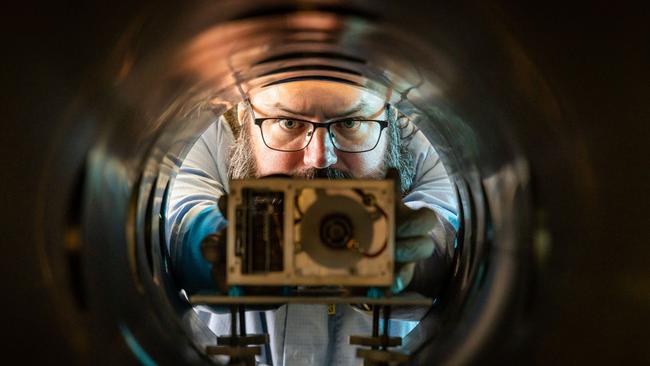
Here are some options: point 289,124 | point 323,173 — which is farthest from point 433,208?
point 289,124

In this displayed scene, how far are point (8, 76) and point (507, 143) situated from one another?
622 mm

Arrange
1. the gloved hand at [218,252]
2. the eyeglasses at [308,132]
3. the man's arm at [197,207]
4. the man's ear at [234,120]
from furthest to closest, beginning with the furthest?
1. the man's ear at [234,120]
2. the eyeglasses at [308,132]
3. the man's arm at [197,207]
4. the gloved hand at [218,252]

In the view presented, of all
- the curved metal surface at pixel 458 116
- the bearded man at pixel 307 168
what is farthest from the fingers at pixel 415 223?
the bearded man at pixel 307 168

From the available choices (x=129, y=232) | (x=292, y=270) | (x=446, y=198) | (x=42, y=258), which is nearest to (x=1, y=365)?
(x=42, y=258)

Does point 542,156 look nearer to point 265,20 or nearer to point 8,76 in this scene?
point 265,20

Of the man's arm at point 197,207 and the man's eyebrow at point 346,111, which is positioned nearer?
the man's arm at point 197,207

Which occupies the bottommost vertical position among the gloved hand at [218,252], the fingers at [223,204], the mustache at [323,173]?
the gloved hand at [218,252]

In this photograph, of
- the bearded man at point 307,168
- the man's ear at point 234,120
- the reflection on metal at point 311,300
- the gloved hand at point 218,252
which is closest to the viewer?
the reflection on metal at point 311,300

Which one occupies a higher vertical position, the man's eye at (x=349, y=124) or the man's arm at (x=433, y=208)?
the man's eye at (x=349, y=124)

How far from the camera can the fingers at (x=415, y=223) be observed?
1.25m

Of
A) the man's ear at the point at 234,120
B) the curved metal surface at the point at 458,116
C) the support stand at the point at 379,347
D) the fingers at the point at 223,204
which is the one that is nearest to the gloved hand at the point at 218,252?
the fingers at the point at 223,204

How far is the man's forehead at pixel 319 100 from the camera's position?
190cm

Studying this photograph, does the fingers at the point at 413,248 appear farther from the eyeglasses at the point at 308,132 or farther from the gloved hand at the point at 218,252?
the eyeglasses at the point at 308,132

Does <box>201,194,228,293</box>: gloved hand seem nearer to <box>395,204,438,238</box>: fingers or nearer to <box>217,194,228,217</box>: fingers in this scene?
<box>217,194,228,217</box>: fingers
